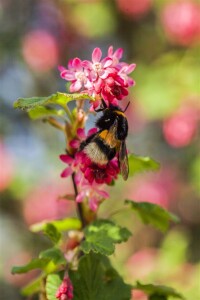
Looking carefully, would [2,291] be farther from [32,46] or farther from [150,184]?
[32,46]

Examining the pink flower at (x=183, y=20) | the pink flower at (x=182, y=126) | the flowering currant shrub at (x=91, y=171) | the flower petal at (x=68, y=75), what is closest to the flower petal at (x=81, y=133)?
the flowering currant shrub at (x=91, y=171)

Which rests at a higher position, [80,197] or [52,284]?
[80,197]

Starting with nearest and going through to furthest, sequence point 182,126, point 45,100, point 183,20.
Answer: point 45,100
point 182,126
point 183,20

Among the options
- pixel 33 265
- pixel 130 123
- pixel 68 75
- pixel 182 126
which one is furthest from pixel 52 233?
pixel 130 123

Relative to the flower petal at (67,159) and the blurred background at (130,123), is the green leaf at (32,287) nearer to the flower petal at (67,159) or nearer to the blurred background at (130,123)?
the flower petal at (67,159)

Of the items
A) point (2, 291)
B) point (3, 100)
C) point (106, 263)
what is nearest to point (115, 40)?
point (3, 100)

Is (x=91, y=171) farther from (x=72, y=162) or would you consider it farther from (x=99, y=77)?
(x=99, y=77)

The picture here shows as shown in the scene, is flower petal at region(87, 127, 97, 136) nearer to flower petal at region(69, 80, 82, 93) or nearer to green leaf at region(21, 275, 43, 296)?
flower petal at region(69, 80, 82, 93)
